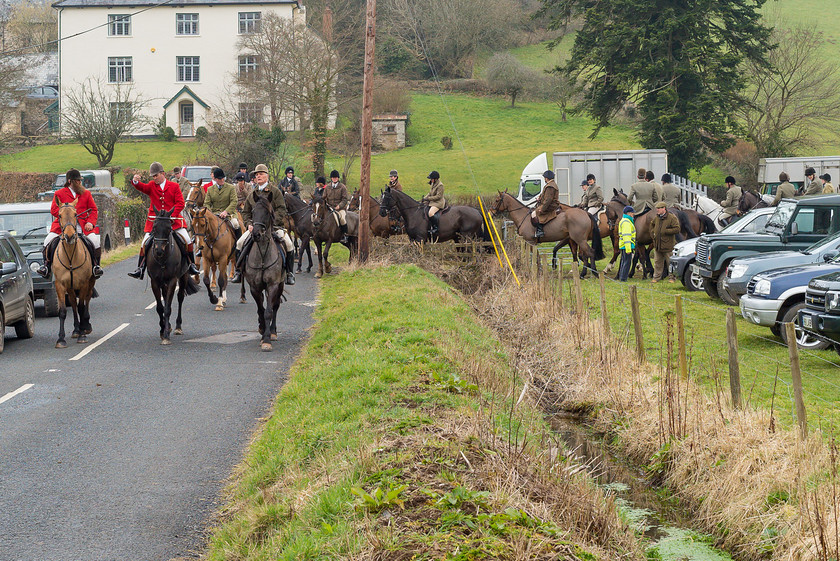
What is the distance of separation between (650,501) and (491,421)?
1629 millimetres

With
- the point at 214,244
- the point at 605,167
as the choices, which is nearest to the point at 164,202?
the point at 214,244

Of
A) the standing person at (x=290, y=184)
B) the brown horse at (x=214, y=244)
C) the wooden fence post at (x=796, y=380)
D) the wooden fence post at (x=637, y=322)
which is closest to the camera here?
the wooden fence post at (x=796, y=380)

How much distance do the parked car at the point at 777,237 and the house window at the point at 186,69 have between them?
204ft

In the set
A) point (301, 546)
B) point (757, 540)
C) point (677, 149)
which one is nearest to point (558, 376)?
point (757, 540)

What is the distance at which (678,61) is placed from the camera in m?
43.6

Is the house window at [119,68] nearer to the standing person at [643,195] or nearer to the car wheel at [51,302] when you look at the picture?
the standing person at [643,195]

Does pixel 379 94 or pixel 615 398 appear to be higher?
pixel 379 94

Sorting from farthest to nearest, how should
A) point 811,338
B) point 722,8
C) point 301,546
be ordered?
1. point 722,8
2. point 811,338
3. point 301,546

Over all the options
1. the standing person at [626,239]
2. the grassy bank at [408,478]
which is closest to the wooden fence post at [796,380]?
the grassy bank at [408,478]

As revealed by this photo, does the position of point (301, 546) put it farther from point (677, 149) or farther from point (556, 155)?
point (677, 149)

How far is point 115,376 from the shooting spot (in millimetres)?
12562

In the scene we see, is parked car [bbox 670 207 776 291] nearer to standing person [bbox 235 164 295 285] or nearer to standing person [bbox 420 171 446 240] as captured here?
standing person [bbox 420 171 446 240]

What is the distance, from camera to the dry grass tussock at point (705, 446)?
22.4 feet

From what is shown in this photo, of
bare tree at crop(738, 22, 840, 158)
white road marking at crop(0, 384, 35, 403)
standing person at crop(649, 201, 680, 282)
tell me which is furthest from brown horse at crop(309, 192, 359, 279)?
bare tree at crop(738, 22, 840, 158)
